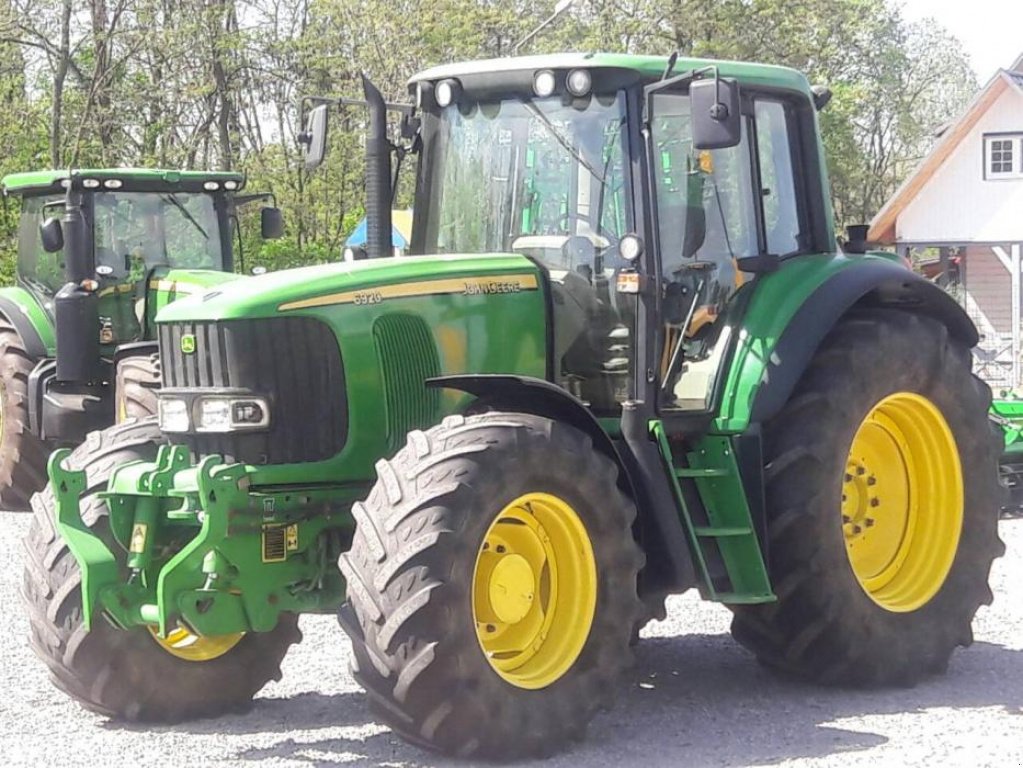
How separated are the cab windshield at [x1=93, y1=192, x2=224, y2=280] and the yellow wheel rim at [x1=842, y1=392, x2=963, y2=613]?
8.56 m

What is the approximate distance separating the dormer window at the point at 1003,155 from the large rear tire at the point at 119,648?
3459cm

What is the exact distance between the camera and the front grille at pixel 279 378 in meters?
6.36

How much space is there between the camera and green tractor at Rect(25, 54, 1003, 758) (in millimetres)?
6043

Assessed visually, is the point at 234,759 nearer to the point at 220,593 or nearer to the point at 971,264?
Answer: the point at 220,593

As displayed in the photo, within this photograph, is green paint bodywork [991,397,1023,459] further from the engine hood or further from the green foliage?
the green foliage

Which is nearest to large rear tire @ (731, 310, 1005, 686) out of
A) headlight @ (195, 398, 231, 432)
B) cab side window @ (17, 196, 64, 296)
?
headlight @ (195, 398, 231, 432)

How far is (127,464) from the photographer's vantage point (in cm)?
665

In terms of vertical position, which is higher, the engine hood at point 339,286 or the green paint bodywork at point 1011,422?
the engine hood at point 339,286

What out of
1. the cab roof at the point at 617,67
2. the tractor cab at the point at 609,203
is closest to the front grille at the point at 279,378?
the tractor cab at the point at 609,203

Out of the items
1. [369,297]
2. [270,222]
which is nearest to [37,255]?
[270,222]

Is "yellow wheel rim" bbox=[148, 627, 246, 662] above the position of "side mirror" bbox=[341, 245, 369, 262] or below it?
below

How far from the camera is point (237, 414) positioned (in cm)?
637

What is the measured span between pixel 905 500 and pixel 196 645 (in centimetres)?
328

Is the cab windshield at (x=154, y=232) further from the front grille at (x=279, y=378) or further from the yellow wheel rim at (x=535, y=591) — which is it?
the yellow wheel rim at (x=535, y=591)
